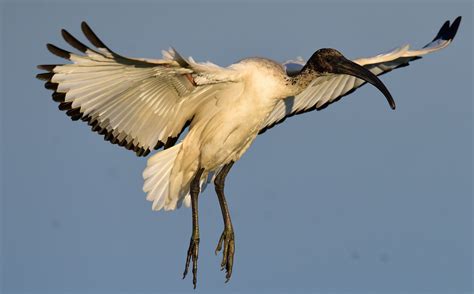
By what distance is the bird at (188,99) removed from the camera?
30.9 ft

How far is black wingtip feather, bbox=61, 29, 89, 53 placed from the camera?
28.8ft

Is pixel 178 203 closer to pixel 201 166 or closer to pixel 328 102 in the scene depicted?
pixel 201 166

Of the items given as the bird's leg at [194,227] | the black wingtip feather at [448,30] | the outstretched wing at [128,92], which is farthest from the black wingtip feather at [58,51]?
the black wingtip feather at [448,30]

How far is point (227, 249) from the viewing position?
10.8 m

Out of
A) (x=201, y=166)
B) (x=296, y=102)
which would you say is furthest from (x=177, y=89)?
(x=296, y=102)

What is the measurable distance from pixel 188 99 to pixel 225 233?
1431 mm

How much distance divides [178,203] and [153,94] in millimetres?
1433

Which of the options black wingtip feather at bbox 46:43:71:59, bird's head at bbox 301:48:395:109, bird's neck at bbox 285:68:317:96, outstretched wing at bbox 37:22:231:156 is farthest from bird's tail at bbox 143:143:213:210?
black wingtip feather at bbox 46:43:71:59

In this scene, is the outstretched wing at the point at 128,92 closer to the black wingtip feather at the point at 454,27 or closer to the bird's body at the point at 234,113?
the bird's body at the point at 234,113

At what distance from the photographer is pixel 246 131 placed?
10172 millimetres

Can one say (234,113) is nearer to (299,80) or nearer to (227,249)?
(299,80)

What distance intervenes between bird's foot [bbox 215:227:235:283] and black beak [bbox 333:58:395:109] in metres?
1.86

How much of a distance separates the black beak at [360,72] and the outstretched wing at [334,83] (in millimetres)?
613

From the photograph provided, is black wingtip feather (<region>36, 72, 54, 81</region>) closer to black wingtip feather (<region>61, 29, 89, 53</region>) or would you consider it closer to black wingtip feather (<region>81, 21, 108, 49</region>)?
black wingtip feather (<region>61, 29, 89, 53</region>)
